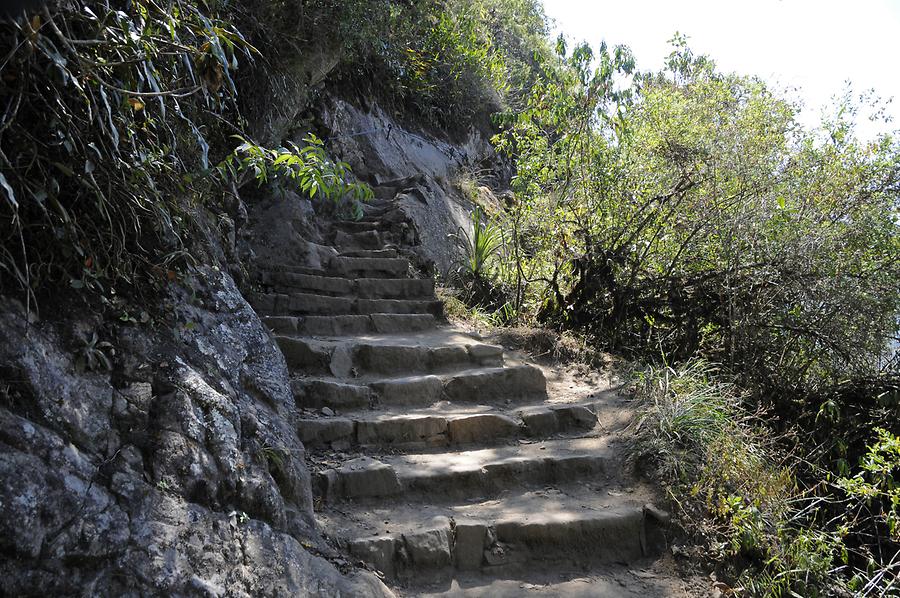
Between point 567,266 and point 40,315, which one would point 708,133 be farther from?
point 40,315

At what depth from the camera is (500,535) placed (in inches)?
120

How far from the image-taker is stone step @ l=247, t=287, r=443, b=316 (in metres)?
5.04

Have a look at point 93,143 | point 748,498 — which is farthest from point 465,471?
point 93,143

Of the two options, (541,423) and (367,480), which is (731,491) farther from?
(367,480)

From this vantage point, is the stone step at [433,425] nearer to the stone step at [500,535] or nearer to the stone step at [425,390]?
the stone step at [425,390]

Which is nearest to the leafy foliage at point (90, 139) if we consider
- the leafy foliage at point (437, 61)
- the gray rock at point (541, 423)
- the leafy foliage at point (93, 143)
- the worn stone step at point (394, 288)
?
the leafy foliage at point (93, 143)

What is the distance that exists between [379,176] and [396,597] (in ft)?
21.3

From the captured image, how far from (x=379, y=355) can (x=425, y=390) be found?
18.5 inches

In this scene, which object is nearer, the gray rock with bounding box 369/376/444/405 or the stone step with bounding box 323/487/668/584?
the stone step with bounding box 323/487/668/584

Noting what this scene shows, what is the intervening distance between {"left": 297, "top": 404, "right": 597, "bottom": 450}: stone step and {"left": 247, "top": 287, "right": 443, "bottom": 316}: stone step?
1.35 meters

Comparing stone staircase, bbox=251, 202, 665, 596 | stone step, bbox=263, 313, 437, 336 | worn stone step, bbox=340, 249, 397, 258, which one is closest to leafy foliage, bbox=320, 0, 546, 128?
worn stone step, bbox=340, 249, 397, 258

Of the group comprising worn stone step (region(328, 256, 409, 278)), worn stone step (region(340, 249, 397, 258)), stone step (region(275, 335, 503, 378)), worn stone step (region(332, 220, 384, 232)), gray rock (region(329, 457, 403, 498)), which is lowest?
gray rock (region(329, 457, 403, 498))

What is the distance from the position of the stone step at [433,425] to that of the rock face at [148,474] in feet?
2.62

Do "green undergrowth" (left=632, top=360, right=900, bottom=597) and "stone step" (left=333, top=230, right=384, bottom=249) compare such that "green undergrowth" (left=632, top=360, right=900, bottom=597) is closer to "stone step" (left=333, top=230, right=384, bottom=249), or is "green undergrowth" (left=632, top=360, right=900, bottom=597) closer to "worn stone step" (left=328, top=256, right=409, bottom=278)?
"worn stone step" (left=328, top=256, right=409, bottom=278)
